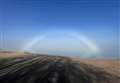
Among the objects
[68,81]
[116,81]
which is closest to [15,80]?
[68,81]

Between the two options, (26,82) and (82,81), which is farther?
(82,81)

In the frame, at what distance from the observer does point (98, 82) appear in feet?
62.5

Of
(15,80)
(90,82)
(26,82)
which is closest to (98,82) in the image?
(90,82)

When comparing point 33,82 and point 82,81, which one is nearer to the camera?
point 33,82

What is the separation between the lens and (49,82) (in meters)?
17.5

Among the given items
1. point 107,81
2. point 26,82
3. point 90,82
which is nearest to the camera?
point 26,82

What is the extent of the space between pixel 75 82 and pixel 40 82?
3.78 m

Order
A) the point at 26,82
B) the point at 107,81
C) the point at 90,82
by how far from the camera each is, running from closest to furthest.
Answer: the point at 26,82 → the point at 90,82 → the point at 107,81

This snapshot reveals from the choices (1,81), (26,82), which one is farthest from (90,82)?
(1,81)

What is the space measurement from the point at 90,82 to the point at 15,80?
828cm

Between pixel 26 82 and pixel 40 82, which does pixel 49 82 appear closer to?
pixel 40 82

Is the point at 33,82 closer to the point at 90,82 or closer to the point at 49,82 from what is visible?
the point at 49,82

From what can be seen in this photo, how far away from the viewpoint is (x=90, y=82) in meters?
18.7

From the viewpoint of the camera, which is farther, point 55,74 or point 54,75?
point 55,74
